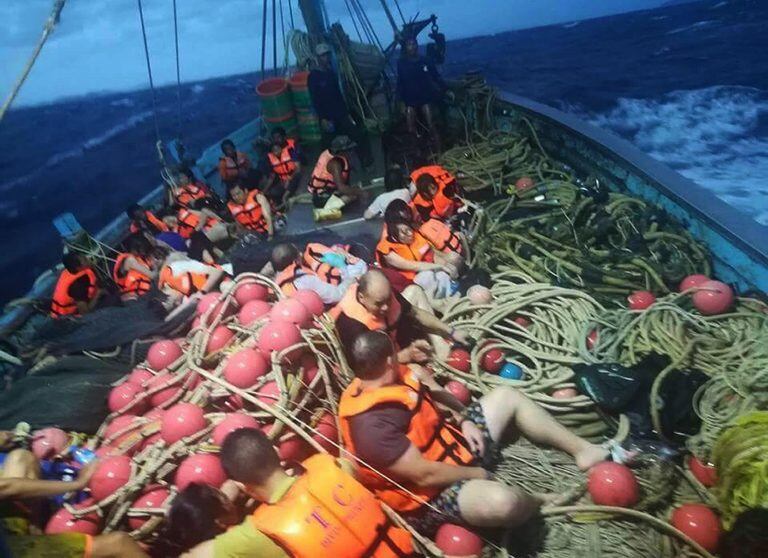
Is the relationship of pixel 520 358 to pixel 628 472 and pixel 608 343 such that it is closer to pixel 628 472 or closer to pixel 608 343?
pixel 608 343

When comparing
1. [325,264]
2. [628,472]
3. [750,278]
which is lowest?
[628,472]

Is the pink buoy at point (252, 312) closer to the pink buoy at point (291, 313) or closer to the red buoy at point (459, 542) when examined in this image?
the pink buoy at point (291, 313)

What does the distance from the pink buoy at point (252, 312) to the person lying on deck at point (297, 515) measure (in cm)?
127

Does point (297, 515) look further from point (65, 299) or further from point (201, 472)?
point (65, 299)

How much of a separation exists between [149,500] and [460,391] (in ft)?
5.94

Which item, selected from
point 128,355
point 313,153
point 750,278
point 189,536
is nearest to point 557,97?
point 313,153

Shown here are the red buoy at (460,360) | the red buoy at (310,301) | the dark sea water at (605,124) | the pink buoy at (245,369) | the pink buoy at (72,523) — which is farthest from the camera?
Answer: the dark sea water at (605,124)

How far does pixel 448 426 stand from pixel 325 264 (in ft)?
6.26

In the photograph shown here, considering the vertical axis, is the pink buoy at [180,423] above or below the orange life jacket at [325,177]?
below

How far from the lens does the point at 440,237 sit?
14.9 ft

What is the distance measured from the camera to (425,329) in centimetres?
357

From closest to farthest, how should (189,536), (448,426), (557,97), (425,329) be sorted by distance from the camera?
1. (189,536)
2. (448,426)
3. (425,329)
4. (557,97)

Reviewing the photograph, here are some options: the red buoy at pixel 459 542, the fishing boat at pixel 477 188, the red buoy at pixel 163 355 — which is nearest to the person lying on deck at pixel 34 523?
the fishing boat at pixel 477 188

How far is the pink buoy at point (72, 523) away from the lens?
2375 millimetres
